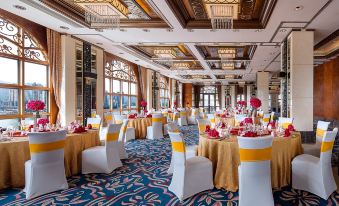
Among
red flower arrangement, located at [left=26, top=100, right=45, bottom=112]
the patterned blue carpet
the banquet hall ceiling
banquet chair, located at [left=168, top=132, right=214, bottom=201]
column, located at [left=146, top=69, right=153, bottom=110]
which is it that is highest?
the banquet hall ceiling

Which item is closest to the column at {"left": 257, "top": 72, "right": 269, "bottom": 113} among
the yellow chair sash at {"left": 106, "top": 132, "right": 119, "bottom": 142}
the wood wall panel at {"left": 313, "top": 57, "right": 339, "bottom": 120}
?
the wood wall panel at {"left": 313, "top": 57, "right": 339, "bottom": 120}

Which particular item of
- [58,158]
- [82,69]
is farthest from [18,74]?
[58,158]

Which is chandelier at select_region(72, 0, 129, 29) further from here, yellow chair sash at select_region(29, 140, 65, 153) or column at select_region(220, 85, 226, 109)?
column at select_region(220, 85, 226, 109)

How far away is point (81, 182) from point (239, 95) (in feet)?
81.8

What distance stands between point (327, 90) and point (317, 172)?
10.6 m

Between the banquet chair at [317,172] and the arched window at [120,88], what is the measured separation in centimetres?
830

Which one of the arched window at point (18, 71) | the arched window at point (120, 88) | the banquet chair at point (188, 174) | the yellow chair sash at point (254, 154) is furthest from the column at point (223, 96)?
the yellow chair sash at point (254, 154)

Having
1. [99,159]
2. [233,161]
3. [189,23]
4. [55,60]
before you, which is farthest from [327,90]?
[55,60]

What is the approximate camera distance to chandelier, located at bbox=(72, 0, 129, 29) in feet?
15.6

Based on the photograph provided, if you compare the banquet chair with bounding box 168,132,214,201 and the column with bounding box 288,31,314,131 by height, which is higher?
the column with bounding box 288,31,314,131

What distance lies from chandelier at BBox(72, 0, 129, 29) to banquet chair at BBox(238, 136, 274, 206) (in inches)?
143

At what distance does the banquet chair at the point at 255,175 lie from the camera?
2.96 m

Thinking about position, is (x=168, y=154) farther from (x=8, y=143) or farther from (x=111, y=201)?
(x=8, y=143)

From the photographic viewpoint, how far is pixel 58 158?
373 centimetres
